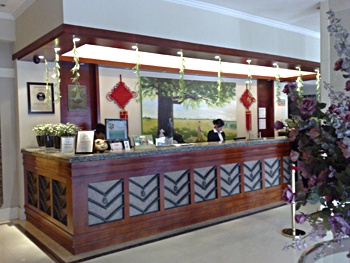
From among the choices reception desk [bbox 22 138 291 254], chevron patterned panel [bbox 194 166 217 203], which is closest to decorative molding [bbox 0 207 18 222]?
reception desk [bbox 22 138 291 254]

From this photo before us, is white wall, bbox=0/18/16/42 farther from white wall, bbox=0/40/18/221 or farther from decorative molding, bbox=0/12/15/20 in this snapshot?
white wall, bbox=0/40/18/221

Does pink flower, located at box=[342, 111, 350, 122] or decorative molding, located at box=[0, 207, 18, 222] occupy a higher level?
pink flower, located at box=[342, 111, 350, 122]

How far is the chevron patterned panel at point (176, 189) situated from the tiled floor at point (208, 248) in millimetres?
478

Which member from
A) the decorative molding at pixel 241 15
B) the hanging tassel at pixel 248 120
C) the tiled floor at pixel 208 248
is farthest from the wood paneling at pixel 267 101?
the tiled floor at pixel 208 248

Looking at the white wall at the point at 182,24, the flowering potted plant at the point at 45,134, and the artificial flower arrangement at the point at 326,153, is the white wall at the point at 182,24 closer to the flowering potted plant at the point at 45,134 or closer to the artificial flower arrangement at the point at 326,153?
the flowering potted plant at the point at 45,134

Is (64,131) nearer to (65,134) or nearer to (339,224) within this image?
(65,134)

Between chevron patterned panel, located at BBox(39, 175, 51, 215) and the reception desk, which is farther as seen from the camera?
chevron patterned panel, located at BBox(39, 175, 51, 215)

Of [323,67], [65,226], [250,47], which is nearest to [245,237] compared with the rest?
[65,226]

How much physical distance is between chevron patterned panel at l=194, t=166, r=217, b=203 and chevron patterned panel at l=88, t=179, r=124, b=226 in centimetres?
128

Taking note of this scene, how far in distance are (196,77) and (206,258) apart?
5518 mm

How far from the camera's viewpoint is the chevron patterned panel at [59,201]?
415cm

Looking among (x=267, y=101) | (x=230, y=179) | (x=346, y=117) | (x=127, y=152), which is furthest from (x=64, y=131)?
(x=267, y=101)

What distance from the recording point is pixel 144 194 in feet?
14.5

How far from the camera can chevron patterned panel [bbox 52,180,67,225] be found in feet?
13.6
